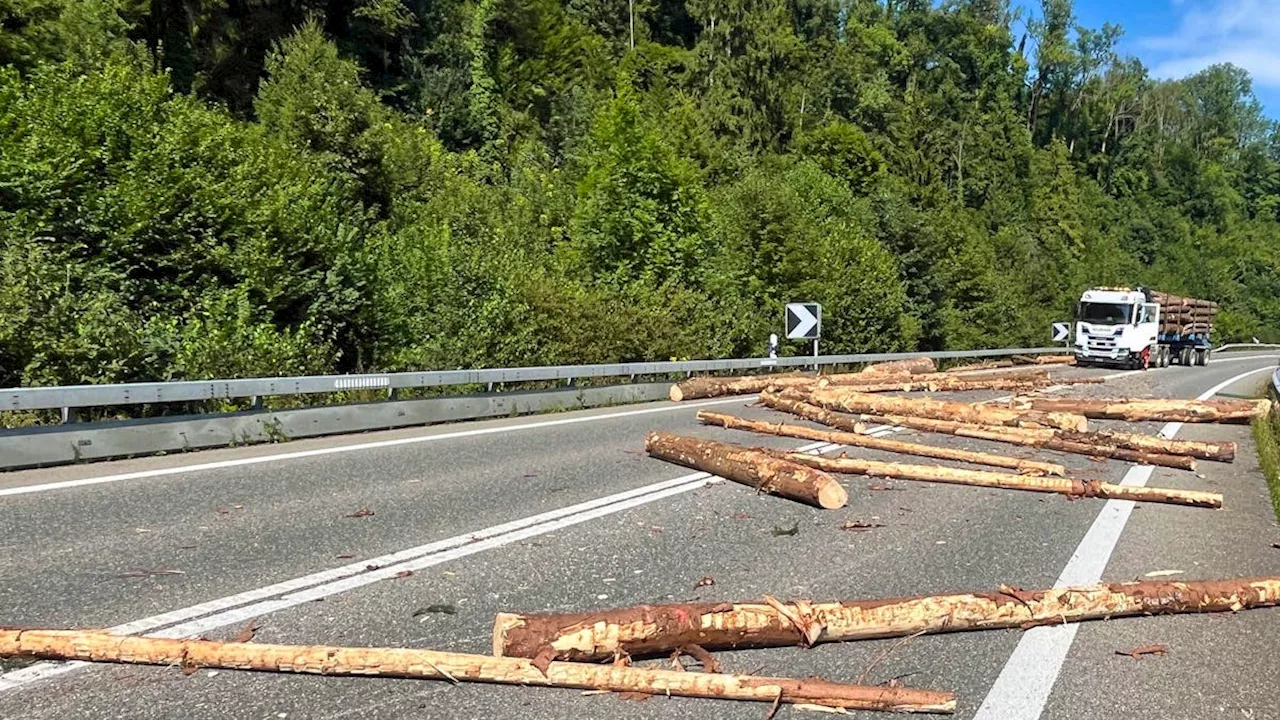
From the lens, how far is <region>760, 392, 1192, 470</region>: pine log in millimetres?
10008

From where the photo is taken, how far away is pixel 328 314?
54.9ft

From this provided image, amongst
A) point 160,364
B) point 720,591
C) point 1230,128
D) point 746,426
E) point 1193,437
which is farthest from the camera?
point 1230,128

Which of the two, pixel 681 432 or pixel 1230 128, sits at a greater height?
pixel 1230 128

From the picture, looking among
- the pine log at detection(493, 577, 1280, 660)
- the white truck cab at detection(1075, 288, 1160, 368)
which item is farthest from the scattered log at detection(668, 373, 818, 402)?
the white truck cab at detection(1075, 288, 1160, 368)

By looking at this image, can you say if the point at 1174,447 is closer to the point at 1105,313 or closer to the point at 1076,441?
the point at 1076,441

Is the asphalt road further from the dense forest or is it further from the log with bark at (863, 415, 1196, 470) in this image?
the dense forest

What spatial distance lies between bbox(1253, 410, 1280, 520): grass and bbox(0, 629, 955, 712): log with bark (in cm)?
662

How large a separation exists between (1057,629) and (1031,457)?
6.37 metres

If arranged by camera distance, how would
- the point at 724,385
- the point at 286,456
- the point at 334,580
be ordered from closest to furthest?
1. the point at 334,580
2. the point at 286,456
3. the point at 724,385

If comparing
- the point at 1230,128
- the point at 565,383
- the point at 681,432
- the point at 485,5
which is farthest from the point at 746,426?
the point at 1230,128

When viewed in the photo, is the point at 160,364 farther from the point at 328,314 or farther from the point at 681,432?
the point at 681,432

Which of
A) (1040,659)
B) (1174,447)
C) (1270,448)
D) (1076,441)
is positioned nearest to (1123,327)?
(1270,448)

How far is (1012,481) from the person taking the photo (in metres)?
8.27

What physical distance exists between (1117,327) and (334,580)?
3545cm
